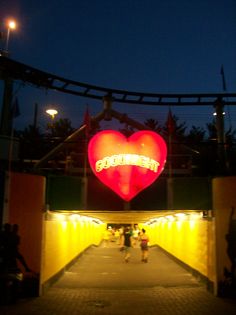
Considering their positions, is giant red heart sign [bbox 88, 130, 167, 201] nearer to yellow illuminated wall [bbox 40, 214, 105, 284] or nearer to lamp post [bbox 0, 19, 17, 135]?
yellow illuminated wall [bbox 40, 214, 105, 284]

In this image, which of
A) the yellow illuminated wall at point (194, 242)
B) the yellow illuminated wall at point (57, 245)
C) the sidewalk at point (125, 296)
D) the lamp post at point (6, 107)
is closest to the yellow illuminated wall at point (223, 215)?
the yellow illuminated wall at point (194, 242)

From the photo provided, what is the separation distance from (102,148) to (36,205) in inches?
105

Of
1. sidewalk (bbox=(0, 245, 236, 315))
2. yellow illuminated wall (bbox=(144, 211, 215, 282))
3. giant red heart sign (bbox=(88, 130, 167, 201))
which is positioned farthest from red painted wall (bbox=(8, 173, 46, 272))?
yellow illuminated wall (bbox=(144, 211, 215, 282))

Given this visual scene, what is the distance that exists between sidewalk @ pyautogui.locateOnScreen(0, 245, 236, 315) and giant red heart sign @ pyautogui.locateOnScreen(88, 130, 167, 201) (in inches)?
119

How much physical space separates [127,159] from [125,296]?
13.3 ft

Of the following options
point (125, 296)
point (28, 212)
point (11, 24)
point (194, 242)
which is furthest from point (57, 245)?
point (11, 24)

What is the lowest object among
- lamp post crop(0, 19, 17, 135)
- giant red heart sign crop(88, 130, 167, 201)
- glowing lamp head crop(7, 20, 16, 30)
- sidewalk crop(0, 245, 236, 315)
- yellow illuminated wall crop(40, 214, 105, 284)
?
sidewalk crop(0, 245, 236, 315)

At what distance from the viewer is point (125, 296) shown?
11.5 meters

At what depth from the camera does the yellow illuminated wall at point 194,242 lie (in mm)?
12438

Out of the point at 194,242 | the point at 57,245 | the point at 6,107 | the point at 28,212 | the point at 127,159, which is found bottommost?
the point at 57,245

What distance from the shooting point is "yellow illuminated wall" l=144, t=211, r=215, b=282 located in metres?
12.4

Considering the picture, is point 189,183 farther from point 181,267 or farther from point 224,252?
point 181,267

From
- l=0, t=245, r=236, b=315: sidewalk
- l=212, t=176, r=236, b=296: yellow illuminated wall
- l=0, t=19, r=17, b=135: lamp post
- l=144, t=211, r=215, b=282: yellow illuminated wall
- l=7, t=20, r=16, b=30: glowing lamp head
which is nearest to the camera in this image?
l=0, t=245, r=236, b=315: sidewalk

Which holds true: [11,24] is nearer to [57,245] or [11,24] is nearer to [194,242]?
[57,245]
